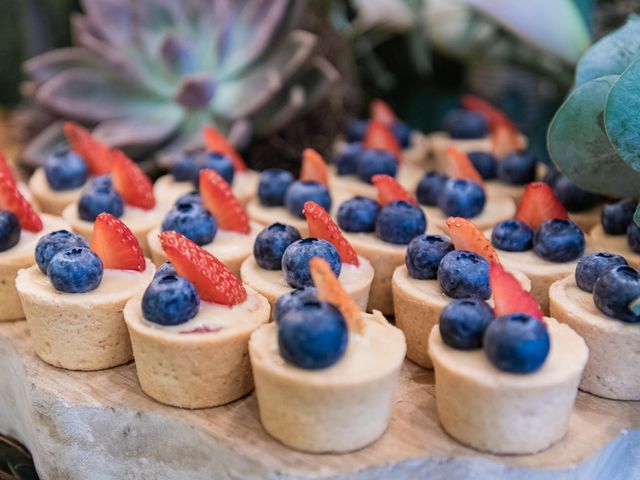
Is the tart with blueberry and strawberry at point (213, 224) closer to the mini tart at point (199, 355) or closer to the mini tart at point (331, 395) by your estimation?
the mini tart at point (199, 355)

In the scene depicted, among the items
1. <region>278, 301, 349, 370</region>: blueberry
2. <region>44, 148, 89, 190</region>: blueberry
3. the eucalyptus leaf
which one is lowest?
<region>44, 148, 89, 190</region>: blueberry

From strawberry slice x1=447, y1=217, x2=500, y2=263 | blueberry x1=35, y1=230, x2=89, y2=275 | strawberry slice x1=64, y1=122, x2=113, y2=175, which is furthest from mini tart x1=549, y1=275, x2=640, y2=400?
strawberry slice x1=64, y1=122, x2=113, y2=175

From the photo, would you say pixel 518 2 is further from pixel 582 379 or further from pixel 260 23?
pixel 582 379

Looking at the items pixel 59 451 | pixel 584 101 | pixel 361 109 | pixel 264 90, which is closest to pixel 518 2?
pixel 584 101

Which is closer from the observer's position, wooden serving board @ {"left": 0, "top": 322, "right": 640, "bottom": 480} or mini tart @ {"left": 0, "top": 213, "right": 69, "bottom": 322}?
wooden serving board @ {"left": 0, "top": 322, "right": 640, "bottom": 480}

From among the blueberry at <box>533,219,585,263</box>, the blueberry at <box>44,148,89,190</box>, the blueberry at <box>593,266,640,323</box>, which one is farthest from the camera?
the blueberry at <box>44,148,89,190</box>

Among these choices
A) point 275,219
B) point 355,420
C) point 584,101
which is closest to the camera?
point 355,420

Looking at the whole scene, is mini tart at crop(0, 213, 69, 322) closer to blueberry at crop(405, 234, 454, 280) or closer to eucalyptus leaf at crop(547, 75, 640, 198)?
blueberry at crop(405, 234, 454, 280)
